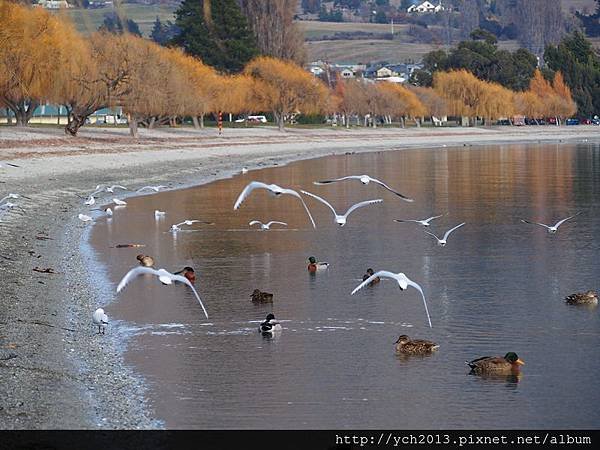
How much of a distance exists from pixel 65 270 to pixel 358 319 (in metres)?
5.82

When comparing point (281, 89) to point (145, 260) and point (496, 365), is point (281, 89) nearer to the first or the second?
point (145, 260)

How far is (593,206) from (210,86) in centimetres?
5210

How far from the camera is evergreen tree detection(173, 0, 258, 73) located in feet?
322

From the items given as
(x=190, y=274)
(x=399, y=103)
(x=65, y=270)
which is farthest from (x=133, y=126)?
(x=399, y=103)

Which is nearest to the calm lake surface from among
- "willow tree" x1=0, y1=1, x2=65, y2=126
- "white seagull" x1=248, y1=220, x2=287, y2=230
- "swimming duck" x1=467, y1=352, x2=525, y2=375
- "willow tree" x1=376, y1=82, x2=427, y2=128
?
"swimming duck" x1=467, y1=352, x2=525, y2=375

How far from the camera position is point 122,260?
22562mm

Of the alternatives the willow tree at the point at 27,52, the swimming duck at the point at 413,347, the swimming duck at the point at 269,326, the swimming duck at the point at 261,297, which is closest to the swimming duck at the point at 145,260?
the swimming duck at the point at 261,297

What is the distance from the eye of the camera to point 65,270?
20.4 meters

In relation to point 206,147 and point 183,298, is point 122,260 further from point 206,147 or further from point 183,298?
point 206,147

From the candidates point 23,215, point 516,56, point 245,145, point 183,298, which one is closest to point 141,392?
point 183,298

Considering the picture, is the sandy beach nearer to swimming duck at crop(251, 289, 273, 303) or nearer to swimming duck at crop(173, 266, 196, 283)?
swimming duck at crop(173, 266, 196, 283)

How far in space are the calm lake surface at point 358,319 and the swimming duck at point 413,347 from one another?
0.55 feet

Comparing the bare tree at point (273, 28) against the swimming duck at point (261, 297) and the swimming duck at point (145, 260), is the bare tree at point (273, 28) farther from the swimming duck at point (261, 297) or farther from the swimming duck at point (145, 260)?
the swimming duck at point (261, 297)

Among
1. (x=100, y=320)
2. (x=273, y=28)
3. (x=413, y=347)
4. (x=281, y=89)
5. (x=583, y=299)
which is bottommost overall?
(x=583, y=299)
